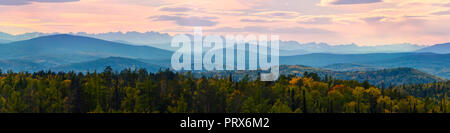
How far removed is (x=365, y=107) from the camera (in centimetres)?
18238

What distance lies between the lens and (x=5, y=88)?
188 meters

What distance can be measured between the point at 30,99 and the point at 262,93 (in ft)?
305

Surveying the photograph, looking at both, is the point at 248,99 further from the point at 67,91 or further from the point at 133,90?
the point at 67,91

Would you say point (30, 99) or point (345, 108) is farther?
point (345, 108)
